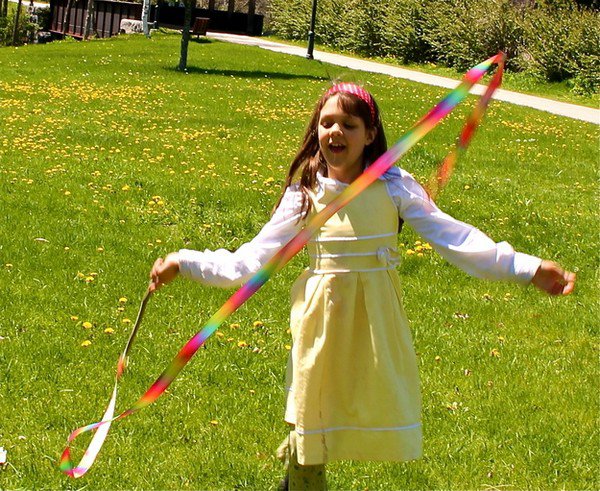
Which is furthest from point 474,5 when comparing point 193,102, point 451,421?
point 451,421

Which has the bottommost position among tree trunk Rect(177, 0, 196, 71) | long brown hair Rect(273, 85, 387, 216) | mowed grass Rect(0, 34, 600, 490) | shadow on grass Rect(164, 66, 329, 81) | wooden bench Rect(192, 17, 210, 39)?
mowed grass Rect(0, 34, 600, 490)

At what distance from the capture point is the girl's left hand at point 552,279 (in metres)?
3.20

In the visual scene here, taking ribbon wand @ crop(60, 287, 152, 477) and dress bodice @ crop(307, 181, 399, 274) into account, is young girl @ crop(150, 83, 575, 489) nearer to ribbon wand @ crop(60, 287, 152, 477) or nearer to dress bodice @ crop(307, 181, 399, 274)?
dress bodice @ crop(307, 181, 399, 274)

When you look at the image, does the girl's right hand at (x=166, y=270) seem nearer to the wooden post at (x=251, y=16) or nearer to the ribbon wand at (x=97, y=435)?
the ribbon wand at (x=97, y=435)

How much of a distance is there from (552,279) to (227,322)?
300 centimetres

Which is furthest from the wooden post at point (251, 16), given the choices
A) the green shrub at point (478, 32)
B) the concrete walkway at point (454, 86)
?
the green shrub at point (478, 32)

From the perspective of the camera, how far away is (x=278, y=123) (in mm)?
14945

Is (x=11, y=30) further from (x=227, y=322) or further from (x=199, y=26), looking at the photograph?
(x=227, y=322)

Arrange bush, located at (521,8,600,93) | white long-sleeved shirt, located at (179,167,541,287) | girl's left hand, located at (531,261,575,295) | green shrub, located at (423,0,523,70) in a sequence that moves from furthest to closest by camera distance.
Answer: green shrub, located at (423,0,523,70), bush, located at (521,8,600,93), white long-sleeved shirt, located at (179,167,541,287), girl's left hand, located at (531,261,575,295)

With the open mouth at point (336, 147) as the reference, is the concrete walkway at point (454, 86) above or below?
above

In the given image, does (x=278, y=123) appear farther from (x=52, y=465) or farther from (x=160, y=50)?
(x=160, y=50)

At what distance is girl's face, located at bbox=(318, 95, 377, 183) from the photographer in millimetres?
3438

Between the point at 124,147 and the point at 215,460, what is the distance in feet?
26.1

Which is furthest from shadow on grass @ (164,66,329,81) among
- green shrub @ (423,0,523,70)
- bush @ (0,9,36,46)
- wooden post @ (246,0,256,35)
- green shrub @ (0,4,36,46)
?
bush @ (0,9,36,46)
